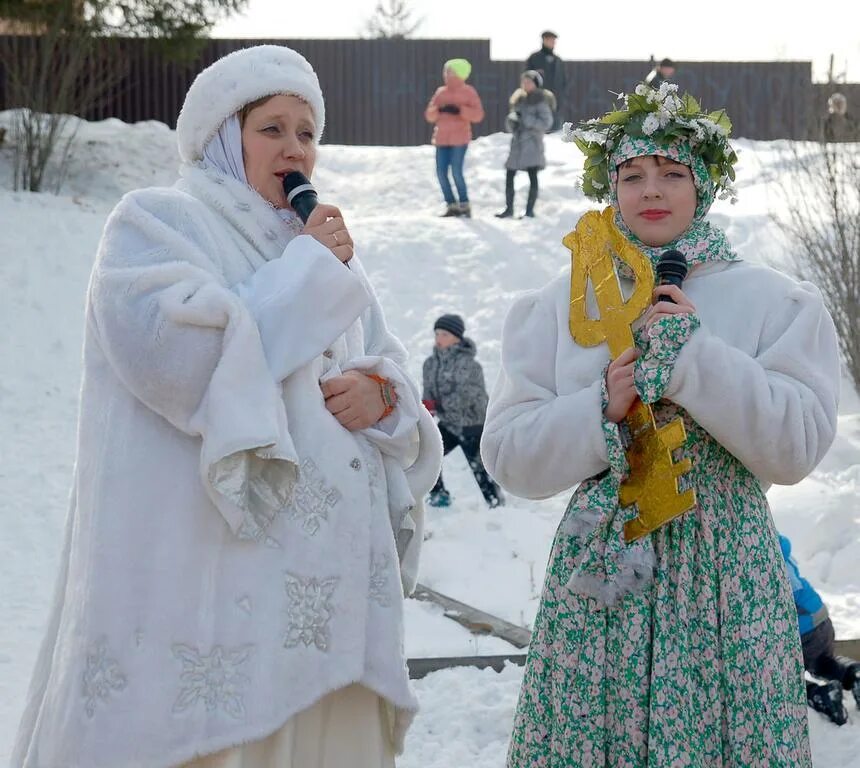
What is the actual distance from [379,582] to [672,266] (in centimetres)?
95

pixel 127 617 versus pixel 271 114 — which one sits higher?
pixel 271 114

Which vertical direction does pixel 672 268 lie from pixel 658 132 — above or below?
below

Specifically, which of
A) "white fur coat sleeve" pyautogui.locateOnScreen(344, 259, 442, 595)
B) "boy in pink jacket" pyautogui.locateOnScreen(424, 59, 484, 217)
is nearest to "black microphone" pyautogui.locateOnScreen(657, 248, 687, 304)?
"white fur coat sleeve" pyautogui.locateOnScreen(344, 259, 442, 595)

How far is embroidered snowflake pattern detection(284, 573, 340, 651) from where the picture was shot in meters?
2.74

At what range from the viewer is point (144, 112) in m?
19.5

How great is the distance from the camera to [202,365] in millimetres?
2707

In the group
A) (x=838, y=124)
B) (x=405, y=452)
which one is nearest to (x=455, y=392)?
(x=838, y=124)

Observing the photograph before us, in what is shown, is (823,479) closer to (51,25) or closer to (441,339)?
(441,339)

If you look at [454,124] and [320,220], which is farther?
[454,124]

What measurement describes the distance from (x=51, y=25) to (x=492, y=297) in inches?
235

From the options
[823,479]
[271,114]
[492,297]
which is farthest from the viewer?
[492,297]

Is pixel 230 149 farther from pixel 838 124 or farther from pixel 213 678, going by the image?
pixel 838 124

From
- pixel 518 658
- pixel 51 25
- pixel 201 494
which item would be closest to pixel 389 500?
pixel 201 494

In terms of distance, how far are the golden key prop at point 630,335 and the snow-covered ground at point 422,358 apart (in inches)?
60.0
